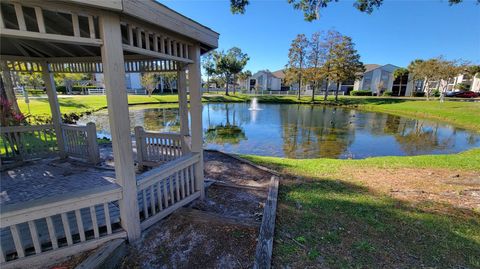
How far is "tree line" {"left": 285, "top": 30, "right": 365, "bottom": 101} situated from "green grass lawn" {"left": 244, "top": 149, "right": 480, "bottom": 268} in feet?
95.2

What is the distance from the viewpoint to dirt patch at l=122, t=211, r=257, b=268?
2.38 m

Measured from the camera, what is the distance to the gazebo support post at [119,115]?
2.14 metres

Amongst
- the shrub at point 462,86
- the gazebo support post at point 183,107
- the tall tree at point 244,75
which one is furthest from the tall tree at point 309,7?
the shrub at point 462,86

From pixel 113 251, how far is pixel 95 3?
2416mm

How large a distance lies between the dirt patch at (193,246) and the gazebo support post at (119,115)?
264 millimetres

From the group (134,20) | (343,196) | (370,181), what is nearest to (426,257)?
(343,196)

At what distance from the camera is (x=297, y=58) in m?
34.8

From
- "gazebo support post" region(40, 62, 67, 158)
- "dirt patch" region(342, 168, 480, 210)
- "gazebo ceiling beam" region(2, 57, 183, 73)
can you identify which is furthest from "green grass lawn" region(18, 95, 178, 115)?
"dirt patch" region(342, 168, 480, 210)

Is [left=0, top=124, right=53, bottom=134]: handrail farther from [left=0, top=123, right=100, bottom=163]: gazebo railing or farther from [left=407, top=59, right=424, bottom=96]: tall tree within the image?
[left=407, top=59, right=424, bottom=96]: tall tree

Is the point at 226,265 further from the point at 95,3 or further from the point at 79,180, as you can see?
the point at 79,180

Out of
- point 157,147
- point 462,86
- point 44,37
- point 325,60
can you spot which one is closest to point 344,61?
point 325,60

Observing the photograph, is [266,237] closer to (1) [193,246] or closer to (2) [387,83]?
(1) [193,246]

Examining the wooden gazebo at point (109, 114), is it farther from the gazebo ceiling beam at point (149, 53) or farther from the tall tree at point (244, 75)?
the tall tree at point (244, 75)

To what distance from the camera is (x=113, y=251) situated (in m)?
2.35
